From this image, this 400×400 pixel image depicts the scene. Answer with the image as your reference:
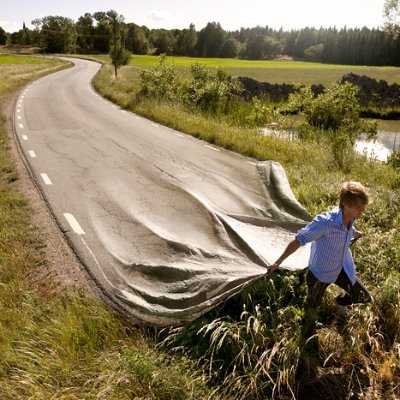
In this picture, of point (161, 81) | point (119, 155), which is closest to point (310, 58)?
point (161, 81)

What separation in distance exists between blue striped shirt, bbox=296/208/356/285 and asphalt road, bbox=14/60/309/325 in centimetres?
59

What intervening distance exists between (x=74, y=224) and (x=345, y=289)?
468 cm

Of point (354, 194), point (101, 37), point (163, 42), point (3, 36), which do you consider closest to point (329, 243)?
point (354, 194)

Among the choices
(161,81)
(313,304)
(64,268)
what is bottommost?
(64,268)

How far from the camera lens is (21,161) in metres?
10.7

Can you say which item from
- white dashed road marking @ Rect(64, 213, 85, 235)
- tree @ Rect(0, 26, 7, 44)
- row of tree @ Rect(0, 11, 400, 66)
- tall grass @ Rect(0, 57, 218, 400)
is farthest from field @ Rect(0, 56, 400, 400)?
tree @ Rect(0, 26, 7, 44)

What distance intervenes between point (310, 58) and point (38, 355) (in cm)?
14090

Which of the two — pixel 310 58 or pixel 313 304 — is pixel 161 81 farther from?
pixel 310 58

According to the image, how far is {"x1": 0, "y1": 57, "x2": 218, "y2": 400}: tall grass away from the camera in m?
3.29

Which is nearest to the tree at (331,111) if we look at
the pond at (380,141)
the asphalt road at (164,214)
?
the pond at (380,141)

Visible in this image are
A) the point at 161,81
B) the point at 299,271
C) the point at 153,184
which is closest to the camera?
the point at 299,271

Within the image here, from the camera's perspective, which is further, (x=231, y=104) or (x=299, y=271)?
(x=231, y=104)

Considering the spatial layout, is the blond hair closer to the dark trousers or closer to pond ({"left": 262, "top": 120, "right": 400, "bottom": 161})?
the dark trousers

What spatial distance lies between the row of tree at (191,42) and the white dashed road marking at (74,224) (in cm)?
9913
